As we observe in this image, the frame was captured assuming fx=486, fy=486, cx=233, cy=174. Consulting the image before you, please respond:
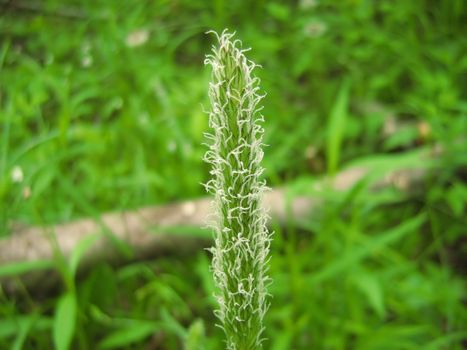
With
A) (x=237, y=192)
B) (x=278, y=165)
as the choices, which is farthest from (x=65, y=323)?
(x=278, y=165)

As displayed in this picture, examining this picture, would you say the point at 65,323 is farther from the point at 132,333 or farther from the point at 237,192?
the point at 237,192

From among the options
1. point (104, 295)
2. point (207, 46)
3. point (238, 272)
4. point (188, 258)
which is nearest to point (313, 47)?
point (207, 46)

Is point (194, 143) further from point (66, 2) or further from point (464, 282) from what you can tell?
point (66, 2)

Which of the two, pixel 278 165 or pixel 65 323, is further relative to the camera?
pixel 278 165

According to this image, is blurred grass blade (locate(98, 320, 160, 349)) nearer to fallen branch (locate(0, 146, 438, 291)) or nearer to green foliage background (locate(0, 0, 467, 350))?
green foliage background (locate(0, 0, 467, 350))

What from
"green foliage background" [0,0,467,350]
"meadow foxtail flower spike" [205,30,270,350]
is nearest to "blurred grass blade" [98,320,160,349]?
"green foliage background" [0,0,467,350]
